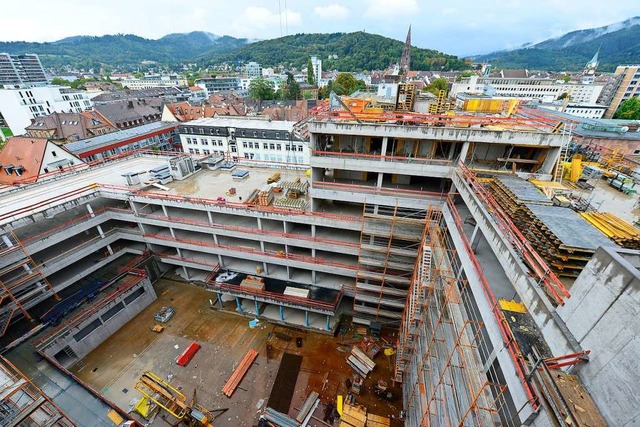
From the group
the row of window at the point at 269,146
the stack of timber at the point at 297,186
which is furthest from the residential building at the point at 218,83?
the stack of timber at the point at 297,186

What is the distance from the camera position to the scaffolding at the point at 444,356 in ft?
34.1

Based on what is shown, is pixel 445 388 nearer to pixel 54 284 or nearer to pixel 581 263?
pixel 581 263

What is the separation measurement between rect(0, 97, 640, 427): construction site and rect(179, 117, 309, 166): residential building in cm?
1659

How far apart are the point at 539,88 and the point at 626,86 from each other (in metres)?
25.8

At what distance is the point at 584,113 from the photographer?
83000 millimetres

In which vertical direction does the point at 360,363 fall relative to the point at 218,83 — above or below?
below

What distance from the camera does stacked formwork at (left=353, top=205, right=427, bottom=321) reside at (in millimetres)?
20734

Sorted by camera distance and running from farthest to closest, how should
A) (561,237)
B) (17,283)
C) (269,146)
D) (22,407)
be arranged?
(269,146) < (17,283) < (22,407) < (561,237)

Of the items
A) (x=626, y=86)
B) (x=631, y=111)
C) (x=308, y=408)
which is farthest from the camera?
(x=626, y=86)

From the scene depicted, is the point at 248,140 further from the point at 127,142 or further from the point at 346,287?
the point at 346,287

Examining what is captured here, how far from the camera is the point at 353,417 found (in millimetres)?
18719

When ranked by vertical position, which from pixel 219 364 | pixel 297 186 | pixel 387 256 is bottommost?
pixel 219 364

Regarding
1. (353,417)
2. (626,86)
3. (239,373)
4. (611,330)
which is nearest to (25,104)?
(239,373)

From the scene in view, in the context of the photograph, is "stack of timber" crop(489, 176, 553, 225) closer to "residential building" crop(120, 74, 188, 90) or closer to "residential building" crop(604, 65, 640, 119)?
"residential building" crop(604, 65, 640, 119)
